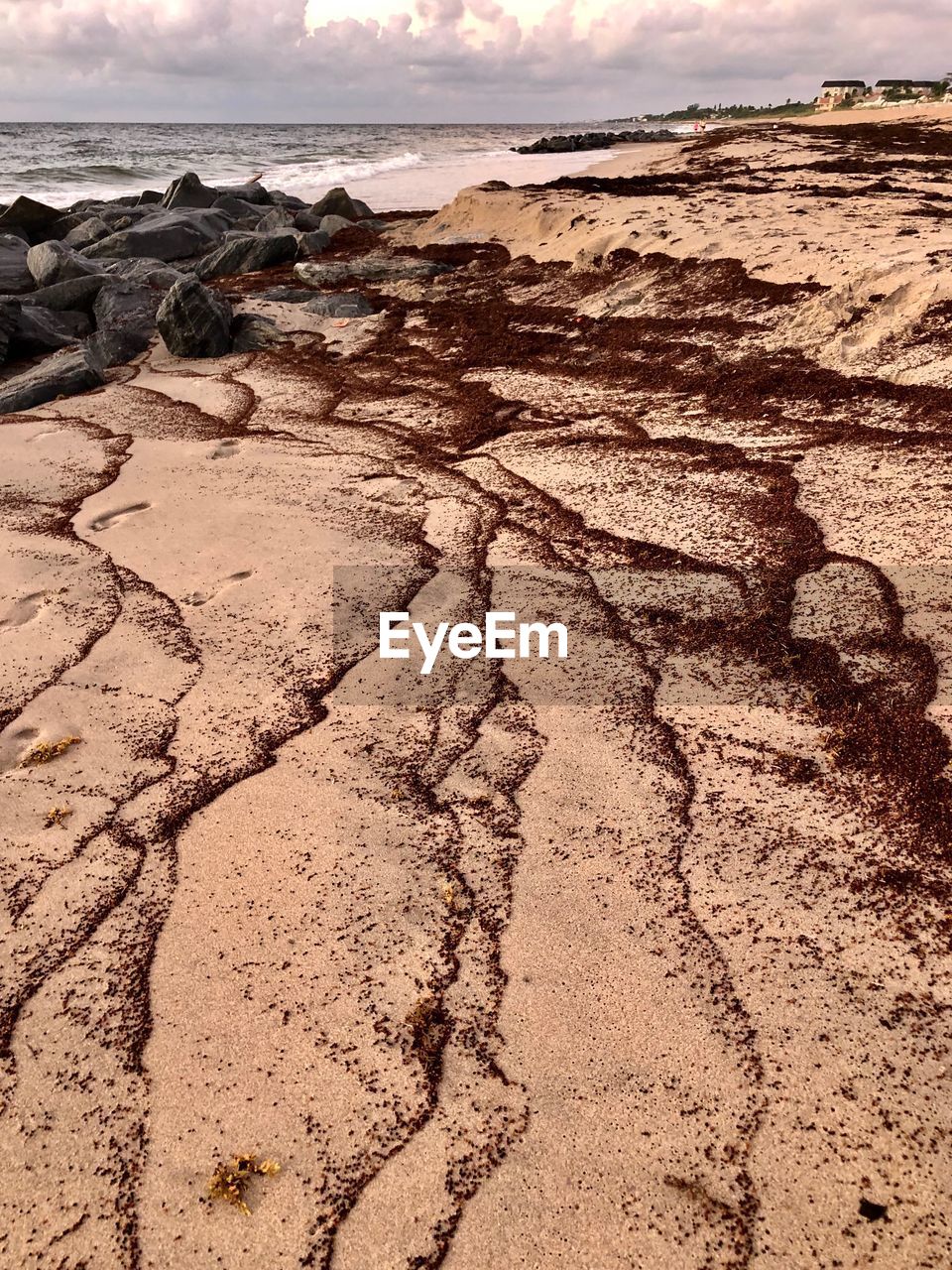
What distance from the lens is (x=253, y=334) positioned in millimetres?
7559

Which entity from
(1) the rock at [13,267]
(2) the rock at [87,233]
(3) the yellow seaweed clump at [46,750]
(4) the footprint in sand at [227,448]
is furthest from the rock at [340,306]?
(2) the rock at [87,233]

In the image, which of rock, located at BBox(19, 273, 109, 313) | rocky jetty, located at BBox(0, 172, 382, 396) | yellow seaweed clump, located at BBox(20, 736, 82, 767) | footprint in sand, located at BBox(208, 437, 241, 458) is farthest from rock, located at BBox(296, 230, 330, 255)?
yellow seaweed clump, located at BBox(20, 736, 82, 767)

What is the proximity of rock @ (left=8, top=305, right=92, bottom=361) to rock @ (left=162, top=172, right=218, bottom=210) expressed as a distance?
9.13m

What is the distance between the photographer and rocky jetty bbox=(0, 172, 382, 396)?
728 cm

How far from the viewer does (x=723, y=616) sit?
10.6 feet

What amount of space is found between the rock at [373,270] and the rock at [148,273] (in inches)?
55.9

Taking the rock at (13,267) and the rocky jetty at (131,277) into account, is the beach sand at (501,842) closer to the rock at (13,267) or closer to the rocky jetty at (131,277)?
the rocky jetty at (131,277)

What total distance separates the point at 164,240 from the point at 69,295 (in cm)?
426

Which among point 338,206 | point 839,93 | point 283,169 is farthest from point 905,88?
point 338,206

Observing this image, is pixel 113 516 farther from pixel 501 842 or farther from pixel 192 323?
pixel 192 323

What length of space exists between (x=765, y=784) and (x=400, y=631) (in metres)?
1.48

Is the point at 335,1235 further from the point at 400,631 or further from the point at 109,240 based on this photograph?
the point at 109,240

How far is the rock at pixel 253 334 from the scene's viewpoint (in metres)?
7.46

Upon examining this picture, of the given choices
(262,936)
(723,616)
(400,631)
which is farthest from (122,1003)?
(723,616)
